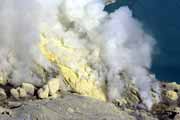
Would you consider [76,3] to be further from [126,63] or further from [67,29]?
[126,63]

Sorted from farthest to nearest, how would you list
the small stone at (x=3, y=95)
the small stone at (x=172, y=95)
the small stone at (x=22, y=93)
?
the small stone at (x=172, y=95) → the small stone at (x=22, y=93) → the small stone at (x=3, y=95)

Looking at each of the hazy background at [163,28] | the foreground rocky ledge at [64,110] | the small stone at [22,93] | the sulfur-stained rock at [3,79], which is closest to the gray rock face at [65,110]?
the foreground rocky ledge at [64,110]

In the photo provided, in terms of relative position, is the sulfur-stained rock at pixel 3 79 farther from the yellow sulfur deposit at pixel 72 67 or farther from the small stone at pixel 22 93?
the yellow sulfur deposit at pixel 72 67

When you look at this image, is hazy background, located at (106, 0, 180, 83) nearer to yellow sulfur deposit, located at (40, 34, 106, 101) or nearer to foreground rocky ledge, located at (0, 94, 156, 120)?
yellow sulfur deposit, located at (40, 34, 106, 101)

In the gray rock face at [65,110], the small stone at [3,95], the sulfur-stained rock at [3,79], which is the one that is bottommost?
the gray rock face at [65,110]

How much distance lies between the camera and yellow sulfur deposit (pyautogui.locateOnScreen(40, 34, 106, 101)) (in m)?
20.8

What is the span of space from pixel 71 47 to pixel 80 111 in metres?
4.93

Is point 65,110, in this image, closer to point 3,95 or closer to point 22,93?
point 22,93

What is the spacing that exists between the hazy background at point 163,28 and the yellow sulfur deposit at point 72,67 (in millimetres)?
3441

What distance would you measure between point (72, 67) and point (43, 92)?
7.71ft

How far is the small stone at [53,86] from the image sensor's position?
19.6m

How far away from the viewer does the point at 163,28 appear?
3002 cm

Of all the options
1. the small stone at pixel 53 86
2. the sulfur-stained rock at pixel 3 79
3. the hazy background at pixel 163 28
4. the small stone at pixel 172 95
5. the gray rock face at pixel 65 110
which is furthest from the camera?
the hazy background at pixel 163 28

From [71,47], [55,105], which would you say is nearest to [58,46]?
[71,47]
